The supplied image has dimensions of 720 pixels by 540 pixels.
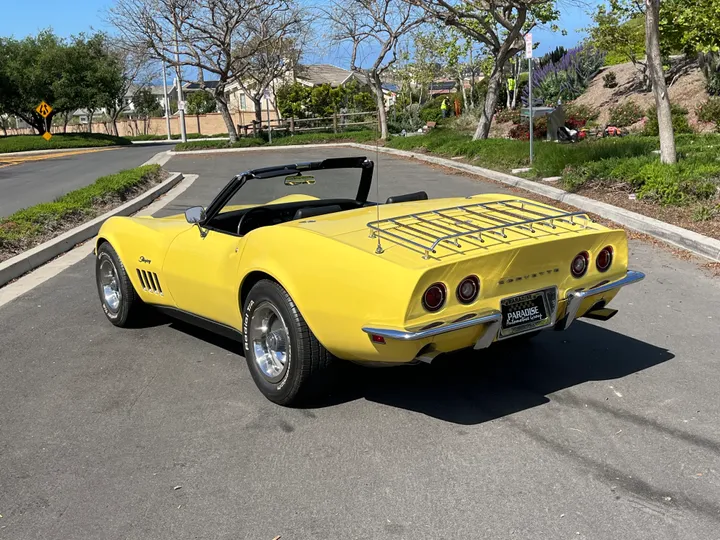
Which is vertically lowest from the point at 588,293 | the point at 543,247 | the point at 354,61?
the point at 588,293

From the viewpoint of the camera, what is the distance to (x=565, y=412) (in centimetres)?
400

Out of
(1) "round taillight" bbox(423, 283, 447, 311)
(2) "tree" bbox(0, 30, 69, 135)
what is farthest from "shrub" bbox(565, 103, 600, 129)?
(2) "tree" bbox(0, 30, 69, 135)

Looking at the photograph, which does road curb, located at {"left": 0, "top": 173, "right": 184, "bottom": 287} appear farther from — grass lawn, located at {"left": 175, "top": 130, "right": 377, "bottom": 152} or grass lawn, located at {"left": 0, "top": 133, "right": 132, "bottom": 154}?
grass lawn, located at {"left": 0, "top": 133, "right": 132, "bottom": 154}

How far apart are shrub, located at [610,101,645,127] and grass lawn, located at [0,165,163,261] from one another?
51.5 feet

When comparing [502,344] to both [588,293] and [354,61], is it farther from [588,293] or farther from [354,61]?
[354,61]

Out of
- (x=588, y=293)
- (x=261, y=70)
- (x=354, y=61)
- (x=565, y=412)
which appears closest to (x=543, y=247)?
(x=588, y=293)

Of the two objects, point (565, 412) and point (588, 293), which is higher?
point (588, 293)

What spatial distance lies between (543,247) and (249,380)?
2.04m

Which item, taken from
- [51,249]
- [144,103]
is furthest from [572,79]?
[144,103]

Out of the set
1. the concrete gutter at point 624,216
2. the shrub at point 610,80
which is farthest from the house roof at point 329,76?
the concrete gutter at point 624,216

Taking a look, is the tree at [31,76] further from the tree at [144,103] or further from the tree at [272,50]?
the tree at [144,103]

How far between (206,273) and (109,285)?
1.72m

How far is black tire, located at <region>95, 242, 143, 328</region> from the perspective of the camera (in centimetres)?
568

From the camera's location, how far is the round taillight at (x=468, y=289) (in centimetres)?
363
